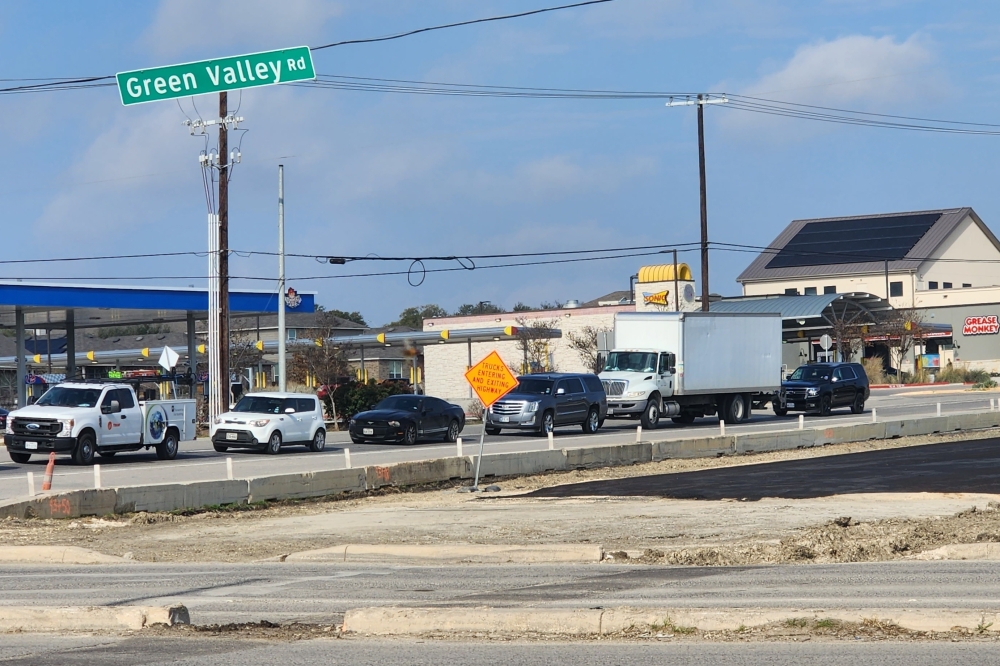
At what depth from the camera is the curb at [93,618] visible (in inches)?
374

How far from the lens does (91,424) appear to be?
2811 cm

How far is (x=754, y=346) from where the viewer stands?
1698 inches

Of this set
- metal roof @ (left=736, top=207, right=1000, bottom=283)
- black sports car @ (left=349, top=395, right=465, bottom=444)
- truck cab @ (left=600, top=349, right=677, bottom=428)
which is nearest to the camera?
black sports car @ (left=349, top=395, right=465, bottom=444)

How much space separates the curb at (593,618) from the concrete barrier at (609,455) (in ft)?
59.3

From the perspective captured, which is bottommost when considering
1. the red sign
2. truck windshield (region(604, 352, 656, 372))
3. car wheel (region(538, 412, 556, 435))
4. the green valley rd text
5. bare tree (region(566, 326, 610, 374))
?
car wheel (region(538, 412, 556, 435))

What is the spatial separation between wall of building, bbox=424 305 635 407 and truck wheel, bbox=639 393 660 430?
29282mm

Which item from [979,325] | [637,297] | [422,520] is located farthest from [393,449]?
[979,325]

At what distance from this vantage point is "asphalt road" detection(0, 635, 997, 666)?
7801 mm

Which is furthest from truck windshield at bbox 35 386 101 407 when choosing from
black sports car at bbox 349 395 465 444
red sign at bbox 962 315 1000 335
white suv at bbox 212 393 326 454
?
red sign at bbox 962 315 1000 335

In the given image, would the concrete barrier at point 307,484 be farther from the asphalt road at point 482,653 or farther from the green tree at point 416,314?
the green tree at point 416,314

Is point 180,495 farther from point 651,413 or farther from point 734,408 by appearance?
point 734,408

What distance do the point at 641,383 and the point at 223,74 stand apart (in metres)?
23.7

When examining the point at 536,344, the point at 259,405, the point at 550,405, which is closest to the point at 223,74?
the point at 259,405

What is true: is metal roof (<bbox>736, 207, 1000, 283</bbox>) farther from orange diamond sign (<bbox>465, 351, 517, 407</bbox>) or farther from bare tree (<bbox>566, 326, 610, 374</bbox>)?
orange diamond sign (<bbox>465, 351, 517, 407</bbox>)
